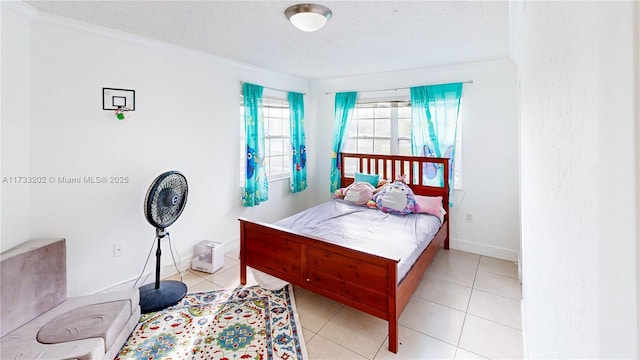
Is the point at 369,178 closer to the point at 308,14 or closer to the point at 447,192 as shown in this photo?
the point at 447,192

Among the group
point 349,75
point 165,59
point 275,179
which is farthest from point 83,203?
point 349,75

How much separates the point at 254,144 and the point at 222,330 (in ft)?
7.28

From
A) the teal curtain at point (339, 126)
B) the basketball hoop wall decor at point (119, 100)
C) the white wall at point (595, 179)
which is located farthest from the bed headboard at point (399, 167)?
the white wall at point (595, 179)

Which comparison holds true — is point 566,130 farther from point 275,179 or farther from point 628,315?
point 275,179

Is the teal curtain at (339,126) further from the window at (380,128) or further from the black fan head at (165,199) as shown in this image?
the black fan head at (165,199)

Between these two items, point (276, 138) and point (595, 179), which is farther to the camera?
point (276, 138)

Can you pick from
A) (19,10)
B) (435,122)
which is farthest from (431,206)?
(19,10)

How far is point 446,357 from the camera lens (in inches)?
78.7

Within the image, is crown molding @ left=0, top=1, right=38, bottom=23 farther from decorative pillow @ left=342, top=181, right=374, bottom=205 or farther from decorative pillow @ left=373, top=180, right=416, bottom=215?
decorative pillow @ left=373, top=180, right=416, bottom=215

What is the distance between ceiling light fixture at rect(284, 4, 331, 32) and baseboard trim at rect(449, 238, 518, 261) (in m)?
3.06

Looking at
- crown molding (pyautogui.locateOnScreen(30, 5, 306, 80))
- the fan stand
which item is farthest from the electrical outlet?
crown molding (pyautogui.locateOnScreen(30, 5, 306, 80))

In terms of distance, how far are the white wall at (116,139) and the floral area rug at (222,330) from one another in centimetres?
78

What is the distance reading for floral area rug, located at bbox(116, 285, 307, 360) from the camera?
201 centimetres

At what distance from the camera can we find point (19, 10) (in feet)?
6.72
